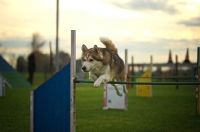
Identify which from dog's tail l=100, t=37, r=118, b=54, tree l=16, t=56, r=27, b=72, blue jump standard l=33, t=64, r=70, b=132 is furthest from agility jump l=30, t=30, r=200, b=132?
tree l=16, t=56, r=27, b=72

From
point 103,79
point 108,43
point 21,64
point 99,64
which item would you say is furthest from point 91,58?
point 21,64

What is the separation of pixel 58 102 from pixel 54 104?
0.31ft

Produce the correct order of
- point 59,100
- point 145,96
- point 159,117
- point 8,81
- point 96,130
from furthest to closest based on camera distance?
point 8,81 → point 145,96 → point 159,117 → point 96,130 → point 59,100

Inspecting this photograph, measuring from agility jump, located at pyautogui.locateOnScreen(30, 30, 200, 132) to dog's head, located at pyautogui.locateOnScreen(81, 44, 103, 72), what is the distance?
0.79ft

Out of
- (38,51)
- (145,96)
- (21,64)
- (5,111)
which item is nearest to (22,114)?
(5,111)

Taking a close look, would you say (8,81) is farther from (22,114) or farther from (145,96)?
(22,114)

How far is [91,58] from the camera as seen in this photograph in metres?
5.14

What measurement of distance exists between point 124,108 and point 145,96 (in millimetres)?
5050

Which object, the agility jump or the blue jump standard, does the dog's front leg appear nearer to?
the agility jump

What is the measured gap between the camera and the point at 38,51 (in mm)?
28484

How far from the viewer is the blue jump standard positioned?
513 centimetres

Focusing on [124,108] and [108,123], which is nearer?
[108,123]

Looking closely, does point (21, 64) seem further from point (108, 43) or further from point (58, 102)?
point (58, 102)

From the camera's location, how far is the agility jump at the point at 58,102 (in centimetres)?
503
